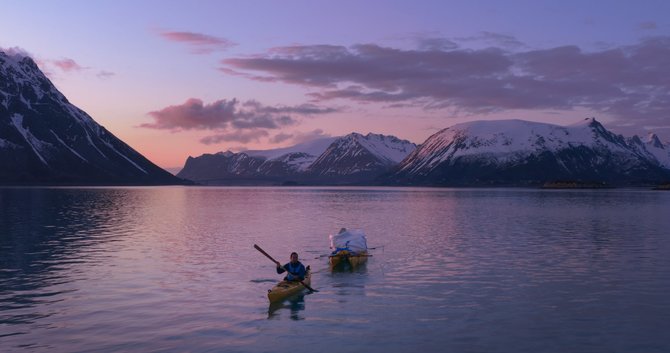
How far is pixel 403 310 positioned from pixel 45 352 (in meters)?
16.7

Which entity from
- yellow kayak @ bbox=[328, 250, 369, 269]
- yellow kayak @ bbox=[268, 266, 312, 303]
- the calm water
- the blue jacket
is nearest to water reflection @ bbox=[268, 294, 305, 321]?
the calm water

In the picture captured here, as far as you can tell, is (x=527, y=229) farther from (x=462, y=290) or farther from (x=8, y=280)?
(x=8, y=280)

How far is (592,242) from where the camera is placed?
67562 mm

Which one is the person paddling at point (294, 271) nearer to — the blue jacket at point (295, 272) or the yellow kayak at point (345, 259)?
the blue jacket at point (295, 272)

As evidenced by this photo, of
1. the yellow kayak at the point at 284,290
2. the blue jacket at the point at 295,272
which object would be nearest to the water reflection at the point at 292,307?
the yellow kayak at the point at 284,290

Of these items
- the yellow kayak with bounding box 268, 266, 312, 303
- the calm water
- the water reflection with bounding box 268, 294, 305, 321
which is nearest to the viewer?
the calm water

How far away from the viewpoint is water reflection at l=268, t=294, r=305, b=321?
31.5 m

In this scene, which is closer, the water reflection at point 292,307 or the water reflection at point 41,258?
the water reflection at point 292,307

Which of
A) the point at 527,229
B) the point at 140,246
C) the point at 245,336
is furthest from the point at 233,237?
the point at 245,336

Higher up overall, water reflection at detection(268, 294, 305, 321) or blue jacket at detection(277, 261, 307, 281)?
blue jacket at detection(277, 261, 307, 281)

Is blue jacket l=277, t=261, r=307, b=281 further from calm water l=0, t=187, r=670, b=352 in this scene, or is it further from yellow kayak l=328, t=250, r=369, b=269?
yellow kayak l=328, t=250, r=369, b=269

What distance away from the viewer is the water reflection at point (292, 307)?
31.5 metres

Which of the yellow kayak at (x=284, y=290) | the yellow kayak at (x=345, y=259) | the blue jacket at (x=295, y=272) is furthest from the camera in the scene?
the yellow kayak at (x=345, y=259)

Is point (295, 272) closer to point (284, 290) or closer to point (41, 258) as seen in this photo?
point (284, 290)
